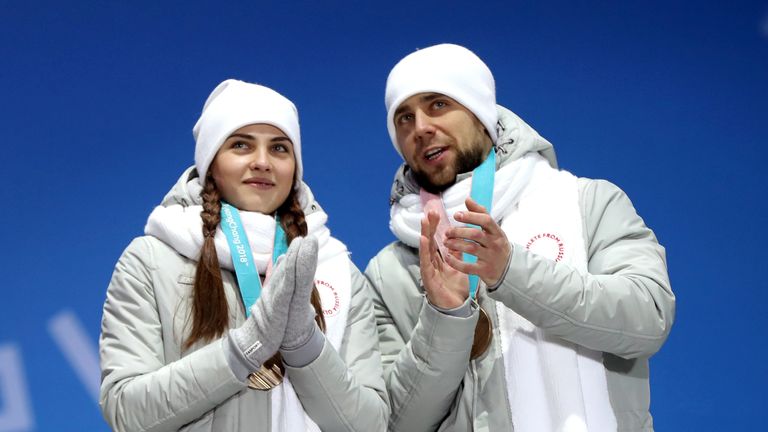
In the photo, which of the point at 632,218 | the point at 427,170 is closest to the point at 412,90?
the point at 427,170

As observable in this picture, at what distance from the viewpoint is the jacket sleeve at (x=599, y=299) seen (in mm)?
2297

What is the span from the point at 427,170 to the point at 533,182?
31 cm

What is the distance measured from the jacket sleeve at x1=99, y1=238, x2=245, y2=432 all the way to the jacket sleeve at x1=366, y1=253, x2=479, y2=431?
0.53m

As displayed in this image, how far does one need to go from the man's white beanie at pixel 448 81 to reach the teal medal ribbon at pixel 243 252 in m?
0.65

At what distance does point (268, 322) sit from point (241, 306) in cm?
31

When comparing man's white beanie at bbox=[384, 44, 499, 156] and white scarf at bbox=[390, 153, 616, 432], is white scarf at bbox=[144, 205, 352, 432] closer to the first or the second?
white scarf at bbox=[390, 153, 616, 432]

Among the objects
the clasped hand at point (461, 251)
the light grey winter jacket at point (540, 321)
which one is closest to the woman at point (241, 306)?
the light grey winter jacket at point (540, 321)

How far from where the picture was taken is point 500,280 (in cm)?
229

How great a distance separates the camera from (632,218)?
2.65 metres

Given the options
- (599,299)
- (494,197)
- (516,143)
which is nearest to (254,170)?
(494,197)

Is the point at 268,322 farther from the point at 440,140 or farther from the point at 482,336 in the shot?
the point at 440,140

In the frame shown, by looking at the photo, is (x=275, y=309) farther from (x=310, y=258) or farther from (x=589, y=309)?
(x=589, y=309)

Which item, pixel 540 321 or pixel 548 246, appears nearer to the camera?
pixel 540 321

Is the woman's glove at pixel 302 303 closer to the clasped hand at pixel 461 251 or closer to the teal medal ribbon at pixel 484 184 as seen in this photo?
the clasped hand at pixel 461 251
